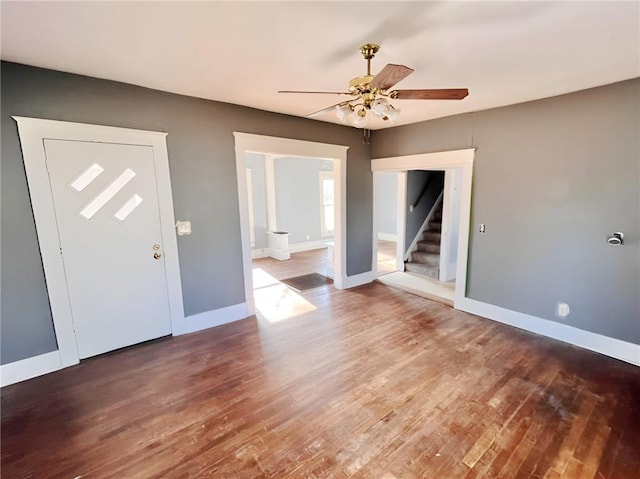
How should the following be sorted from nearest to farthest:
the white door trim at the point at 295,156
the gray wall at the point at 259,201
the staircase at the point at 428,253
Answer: the white door trim at the point at 295,156
the staircase at the point at 428,253
the gray wall at the point at 259,201

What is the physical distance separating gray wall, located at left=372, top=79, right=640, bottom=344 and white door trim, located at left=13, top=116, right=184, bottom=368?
3523 mm

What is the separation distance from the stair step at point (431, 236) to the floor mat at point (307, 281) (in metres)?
2.38

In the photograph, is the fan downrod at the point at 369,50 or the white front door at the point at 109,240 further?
the white front door at the point at 109,240

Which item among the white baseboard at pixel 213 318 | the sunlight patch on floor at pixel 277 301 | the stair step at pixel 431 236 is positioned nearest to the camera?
the white baseboard at pixel 213 318

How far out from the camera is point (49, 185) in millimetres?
2471

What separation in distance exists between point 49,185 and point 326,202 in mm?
6471

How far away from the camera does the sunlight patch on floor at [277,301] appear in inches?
151

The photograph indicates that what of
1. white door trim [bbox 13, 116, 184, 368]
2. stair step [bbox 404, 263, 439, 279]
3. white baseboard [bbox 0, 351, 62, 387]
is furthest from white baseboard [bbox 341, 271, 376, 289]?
white baseboard [bbox 0, 351, 62, 387]

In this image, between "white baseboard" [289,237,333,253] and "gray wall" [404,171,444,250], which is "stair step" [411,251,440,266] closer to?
"gray wall" [404,171,444,250]

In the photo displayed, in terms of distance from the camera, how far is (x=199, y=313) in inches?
134

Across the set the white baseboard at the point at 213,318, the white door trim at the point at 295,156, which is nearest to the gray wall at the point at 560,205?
the white door trim at the point at 295,156

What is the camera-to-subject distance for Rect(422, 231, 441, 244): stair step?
599cm

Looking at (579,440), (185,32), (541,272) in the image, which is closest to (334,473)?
(579,440)

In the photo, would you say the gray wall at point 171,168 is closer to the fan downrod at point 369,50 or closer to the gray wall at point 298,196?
the fan downrod at point 369,50
